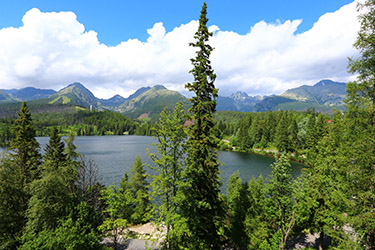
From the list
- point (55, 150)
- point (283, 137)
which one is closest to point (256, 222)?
point (55, 150)

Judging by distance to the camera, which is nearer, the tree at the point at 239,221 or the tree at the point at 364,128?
the tree at the point at 364,128

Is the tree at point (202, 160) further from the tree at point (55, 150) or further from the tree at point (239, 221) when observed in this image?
the tree at point (55, 150)

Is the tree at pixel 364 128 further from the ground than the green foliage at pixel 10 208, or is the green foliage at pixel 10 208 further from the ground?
the tree at pixel 364 128

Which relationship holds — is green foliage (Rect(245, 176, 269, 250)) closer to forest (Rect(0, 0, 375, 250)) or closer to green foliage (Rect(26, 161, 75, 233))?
forest (Rect(0, 0, 375, 250))

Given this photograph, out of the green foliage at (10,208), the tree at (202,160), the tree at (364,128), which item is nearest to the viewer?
the tree at (364,128)

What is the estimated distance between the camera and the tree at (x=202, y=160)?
14578 millimetres

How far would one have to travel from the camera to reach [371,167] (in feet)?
35.9

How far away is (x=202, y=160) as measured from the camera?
1525 cm

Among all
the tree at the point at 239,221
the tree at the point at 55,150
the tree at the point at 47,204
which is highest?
the tree at the point at 55,150

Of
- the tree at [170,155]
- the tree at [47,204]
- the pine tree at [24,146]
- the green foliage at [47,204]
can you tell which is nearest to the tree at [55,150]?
the pine tree at [24,146]

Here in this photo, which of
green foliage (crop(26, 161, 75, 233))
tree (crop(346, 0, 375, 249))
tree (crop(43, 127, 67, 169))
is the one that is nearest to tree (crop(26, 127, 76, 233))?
green foliage (crop(26, 161, 75, 233))

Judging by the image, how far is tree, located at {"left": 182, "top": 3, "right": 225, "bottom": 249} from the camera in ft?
47.8

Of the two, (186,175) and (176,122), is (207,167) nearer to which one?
(186,175)

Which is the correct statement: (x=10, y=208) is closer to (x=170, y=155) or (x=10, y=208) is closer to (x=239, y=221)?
(x=170, y=155)
